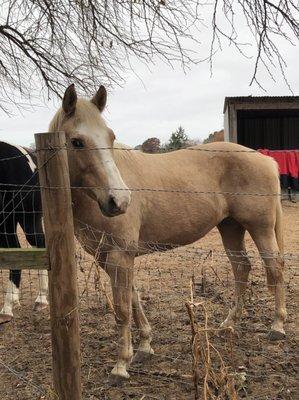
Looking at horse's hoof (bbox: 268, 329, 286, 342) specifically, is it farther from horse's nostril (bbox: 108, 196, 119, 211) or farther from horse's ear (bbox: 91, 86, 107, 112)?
horse's ear (bbox: 91, 86, 107, 112)

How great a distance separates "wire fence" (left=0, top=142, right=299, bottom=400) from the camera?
279cm

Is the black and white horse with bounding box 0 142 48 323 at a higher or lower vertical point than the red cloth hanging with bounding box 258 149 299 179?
lower

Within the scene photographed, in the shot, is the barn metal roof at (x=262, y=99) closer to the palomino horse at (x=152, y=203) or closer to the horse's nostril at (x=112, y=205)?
the palomino horse at (x=152, y=203)

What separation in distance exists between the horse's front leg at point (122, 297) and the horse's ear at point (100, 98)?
3.37 feet

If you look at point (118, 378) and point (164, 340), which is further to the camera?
point (164, 340)

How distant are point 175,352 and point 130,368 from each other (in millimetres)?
439

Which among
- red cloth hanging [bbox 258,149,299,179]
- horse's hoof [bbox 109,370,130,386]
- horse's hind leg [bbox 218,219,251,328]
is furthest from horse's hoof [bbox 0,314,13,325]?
red cloth hanging [bbox 258,149,299,179]

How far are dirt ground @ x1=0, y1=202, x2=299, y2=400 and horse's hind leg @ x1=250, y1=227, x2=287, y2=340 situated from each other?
12 centimetres

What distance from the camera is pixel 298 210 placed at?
1198cm

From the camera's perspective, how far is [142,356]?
348 cm

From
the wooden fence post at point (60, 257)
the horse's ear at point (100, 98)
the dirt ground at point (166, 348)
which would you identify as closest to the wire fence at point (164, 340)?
the dirt ground at point (166, 348)

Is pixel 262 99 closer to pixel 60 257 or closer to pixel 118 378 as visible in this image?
pixel 118 378

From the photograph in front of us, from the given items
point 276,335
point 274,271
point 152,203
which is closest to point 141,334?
point 152,203

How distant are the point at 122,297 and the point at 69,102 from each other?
4.49ft
